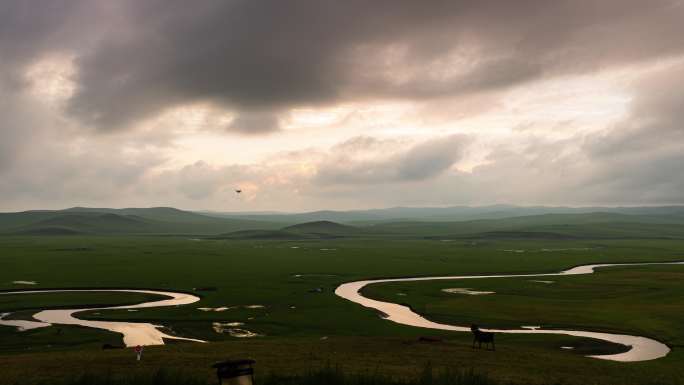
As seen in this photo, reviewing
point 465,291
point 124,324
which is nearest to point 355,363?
point 124,324

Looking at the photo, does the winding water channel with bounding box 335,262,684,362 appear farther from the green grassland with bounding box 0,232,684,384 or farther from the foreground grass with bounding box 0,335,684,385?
the foreground grass with bounding box 0,335,684,385

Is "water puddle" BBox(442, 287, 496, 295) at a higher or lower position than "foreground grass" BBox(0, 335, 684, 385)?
lower

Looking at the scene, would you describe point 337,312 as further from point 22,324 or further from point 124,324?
point 22,324

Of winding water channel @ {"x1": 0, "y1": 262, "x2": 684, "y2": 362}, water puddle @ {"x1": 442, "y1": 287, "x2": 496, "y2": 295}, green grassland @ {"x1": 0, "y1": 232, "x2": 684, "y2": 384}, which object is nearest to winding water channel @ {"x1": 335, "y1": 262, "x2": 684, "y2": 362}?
winding water channel @ {"x1": 0, "y1": 262, "x2": 684, "y2": 362}

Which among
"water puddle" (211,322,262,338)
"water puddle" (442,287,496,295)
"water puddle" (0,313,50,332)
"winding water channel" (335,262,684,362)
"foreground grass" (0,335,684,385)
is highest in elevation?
"foreground grass" (0,335,684,385)

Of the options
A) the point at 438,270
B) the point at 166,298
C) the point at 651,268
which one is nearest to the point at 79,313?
the point at 166,298

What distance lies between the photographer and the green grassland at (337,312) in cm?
3694

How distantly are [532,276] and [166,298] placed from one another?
276 ft

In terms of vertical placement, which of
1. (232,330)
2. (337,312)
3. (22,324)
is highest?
(22,324)

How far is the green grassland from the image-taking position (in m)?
36.9

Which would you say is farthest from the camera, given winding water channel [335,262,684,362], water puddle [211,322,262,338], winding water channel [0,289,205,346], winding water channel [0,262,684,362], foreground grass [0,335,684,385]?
water puddle [211,322,262,338]

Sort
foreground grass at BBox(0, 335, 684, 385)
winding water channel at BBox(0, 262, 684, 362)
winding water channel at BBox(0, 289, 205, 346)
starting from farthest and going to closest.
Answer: winding water channel at BBox(0, 289, 205, 346) < winding water channel at BBox(0, 262, 684, 362) < foreground grass at BBox(0, 335, 684, 385)

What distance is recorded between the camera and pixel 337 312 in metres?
77.4

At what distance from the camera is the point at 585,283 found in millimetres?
111000
